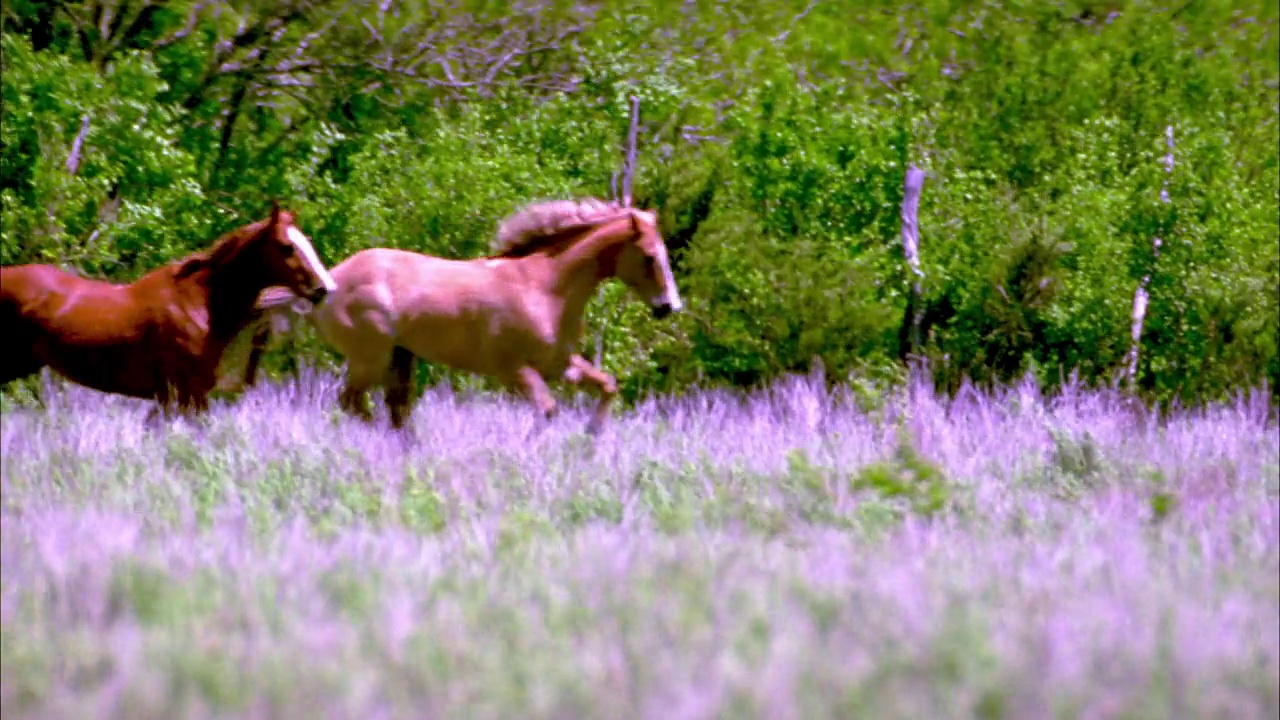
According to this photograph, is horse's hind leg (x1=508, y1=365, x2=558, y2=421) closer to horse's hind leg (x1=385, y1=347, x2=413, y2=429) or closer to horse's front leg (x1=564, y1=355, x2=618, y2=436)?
horse's front leg (x1=564, y1=355, x2=618, y2=436)

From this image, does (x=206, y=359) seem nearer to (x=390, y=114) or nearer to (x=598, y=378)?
(x=598, y=378)

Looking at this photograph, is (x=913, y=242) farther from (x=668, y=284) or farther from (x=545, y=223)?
(x=545, y=223)

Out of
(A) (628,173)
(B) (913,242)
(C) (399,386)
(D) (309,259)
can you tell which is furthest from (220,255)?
(B) (913,242)

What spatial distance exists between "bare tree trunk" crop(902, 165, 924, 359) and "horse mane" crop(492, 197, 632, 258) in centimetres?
521

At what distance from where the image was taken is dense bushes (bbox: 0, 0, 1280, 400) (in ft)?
48.5

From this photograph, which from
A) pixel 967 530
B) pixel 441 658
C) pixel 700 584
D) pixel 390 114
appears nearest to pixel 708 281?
pixel 390 114

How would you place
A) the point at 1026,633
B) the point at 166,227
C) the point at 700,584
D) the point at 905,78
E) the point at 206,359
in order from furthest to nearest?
the point at 905,78
the point at 166,227
the point at 206,359
the point at 700,584
the point at 1026,633

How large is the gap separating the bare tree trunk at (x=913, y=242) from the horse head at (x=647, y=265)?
5213 millimetres

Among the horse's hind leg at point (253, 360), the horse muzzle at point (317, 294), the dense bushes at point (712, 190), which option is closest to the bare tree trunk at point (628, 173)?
the dense bushes at point (712, 190)

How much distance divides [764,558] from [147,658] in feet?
7.72

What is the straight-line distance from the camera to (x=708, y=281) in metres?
15.5

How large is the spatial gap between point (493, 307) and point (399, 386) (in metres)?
0.81

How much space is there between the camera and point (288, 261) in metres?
9.82

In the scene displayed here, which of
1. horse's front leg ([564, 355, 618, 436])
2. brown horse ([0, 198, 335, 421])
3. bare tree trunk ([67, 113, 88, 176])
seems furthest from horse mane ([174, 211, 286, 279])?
bare tree trunk ([67, 113, 88, 176])
